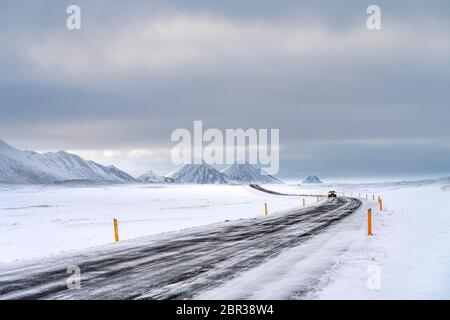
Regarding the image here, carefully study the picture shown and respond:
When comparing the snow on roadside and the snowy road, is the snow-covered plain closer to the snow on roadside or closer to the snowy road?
the snow on roadside

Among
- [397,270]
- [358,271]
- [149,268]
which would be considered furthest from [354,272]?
[149,268]

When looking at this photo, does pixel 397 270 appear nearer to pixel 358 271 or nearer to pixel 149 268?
pixel 358 271

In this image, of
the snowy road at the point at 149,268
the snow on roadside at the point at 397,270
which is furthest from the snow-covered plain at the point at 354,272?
the snowy road at the point at 149,268

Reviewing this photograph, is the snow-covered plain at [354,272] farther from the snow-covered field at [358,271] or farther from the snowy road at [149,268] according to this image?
the snowy road at [149,268]

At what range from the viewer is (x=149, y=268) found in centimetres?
1209

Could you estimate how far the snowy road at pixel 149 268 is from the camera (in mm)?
9445

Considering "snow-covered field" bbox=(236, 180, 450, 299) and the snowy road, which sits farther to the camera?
the snowy road

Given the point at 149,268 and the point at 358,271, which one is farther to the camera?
the point at 149,268

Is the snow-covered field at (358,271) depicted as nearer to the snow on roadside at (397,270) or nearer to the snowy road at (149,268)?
the snow on roadside at (397,270)

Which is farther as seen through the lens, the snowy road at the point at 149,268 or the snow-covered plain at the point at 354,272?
the snowy road at the point at 149,268

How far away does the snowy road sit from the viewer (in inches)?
372

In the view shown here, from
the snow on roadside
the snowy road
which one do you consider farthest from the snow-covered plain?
the snowy road

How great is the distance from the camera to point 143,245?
1762cm
